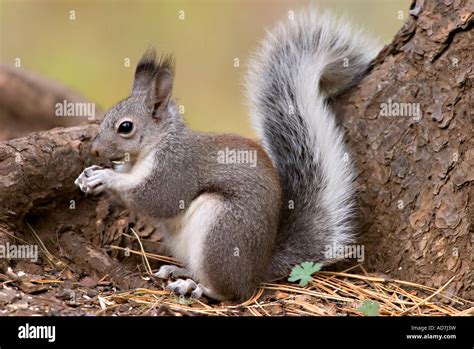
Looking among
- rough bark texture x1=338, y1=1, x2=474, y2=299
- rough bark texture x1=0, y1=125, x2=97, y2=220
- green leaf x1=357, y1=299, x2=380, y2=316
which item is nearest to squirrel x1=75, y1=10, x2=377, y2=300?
rough bark texture x1=338, y1=1, x2=474, y2=299

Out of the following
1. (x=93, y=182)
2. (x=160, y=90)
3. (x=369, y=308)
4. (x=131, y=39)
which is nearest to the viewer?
(x=369, y=308)

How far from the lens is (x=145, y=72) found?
124 inches

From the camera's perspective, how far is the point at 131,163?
10.3 feet

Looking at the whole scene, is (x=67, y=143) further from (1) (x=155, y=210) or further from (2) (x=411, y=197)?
(2) (x=411, y=197)

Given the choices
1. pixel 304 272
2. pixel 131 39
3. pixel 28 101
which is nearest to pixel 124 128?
pixel 304 272

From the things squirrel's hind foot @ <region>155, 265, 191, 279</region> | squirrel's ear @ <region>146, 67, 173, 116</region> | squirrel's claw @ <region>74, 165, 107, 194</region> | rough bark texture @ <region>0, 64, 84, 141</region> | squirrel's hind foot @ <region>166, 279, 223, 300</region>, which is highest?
rough bark texture @ <region>0, 64, 84, 141</region>

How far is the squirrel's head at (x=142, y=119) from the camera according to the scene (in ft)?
9.98

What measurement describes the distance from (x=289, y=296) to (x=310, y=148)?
73 cm

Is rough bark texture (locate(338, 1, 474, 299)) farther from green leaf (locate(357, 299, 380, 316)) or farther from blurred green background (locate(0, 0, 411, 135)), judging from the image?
blurred green background (locate(0, 0, 411, 135))

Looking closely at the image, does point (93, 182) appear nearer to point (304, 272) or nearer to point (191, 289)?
point (191, 289)

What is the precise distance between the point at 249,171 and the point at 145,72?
683 mm

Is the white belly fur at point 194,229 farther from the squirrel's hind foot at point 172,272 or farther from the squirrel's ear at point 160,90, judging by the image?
the squirrel's ear at point 160,90

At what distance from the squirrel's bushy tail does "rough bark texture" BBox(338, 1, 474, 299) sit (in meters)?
0.14

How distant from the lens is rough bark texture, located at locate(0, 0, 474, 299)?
3.04 m
